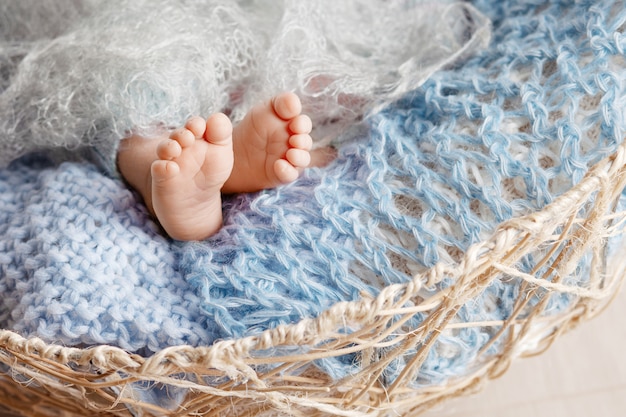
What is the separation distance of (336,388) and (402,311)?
142mm

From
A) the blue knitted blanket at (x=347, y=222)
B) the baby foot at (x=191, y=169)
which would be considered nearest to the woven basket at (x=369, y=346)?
the blue knitted blanket at (x=347, y=222)

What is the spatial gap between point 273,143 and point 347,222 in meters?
0.12

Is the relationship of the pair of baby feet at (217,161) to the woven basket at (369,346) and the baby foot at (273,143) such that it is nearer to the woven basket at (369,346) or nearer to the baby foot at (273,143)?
the baby foot at (273,143)

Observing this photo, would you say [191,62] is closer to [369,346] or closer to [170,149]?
[170,149]

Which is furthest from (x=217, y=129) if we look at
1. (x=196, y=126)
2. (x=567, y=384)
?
(x=567, y=384)

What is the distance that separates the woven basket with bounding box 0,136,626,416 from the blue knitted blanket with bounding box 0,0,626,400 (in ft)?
0.12

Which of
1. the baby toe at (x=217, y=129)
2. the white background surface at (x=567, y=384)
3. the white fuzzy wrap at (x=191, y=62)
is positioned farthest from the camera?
the white background surface at (x=567, y=384)

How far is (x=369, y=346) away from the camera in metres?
0.61

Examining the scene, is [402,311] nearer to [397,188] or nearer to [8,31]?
[397,188]

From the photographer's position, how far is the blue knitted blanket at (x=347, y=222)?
0.69 meters

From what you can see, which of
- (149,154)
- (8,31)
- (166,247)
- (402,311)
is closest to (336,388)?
(402,311)

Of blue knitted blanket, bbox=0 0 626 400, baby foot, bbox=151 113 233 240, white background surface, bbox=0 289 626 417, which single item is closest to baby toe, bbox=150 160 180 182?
baby foot, bbox=151 113 233 240

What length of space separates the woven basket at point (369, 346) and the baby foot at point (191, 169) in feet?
0.55

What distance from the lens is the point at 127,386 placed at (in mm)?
682
